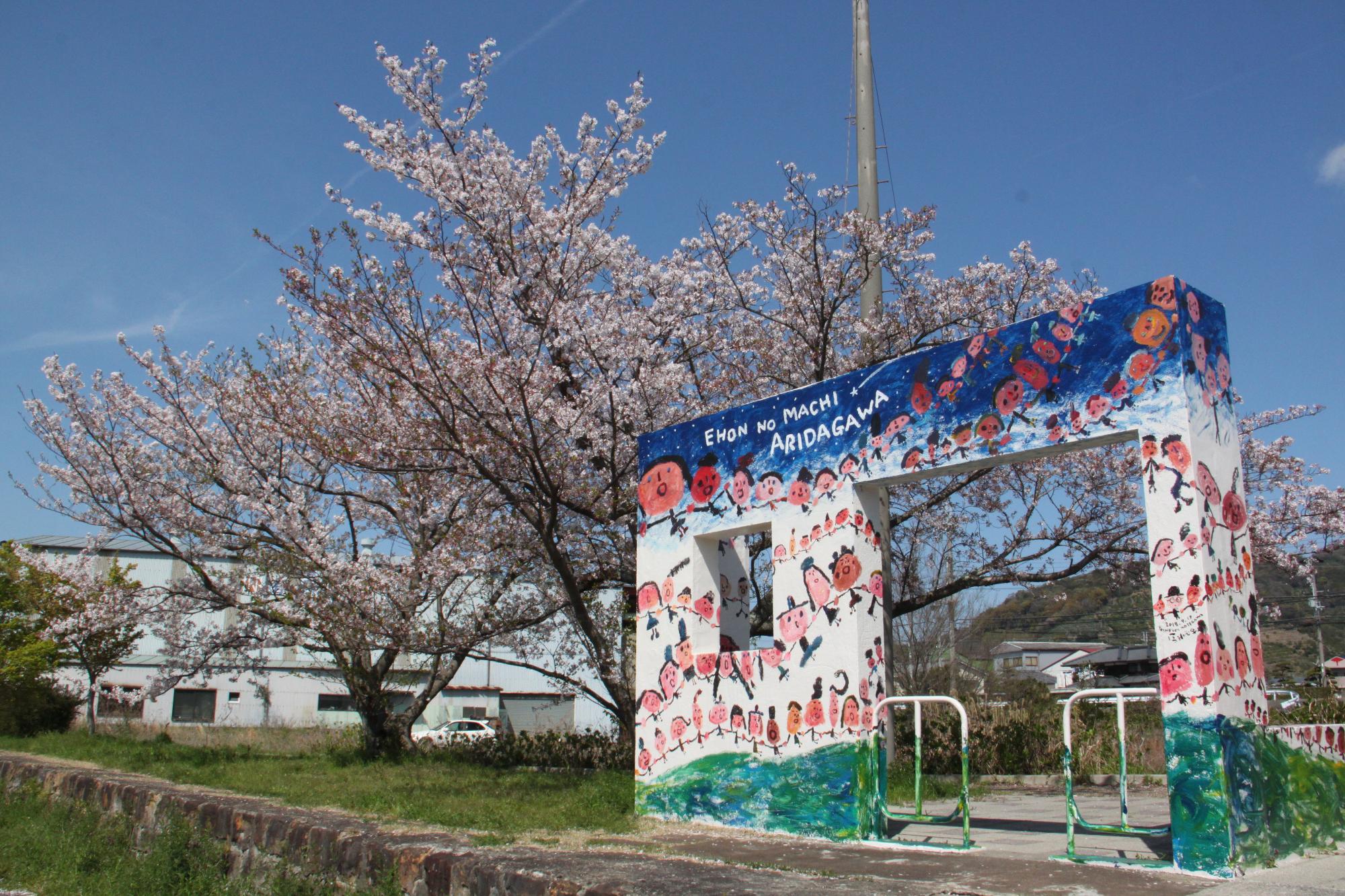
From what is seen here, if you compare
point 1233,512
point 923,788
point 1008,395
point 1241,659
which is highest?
point 1008,395

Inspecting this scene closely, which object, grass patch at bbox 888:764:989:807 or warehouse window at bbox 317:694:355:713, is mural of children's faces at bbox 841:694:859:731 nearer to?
grass patch at bbox 888:764:989:807

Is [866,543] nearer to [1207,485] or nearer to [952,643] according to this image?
[1207,485]

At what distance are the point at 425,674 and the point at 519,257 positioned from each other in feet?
31.8

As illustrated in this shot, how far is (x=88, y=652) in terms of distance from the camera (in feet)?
75.4

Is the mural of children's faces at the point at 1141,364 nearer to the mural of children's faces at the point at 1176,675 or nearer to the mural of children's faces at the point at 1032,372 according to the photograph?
the mural of children's faces at the point at 1032,372

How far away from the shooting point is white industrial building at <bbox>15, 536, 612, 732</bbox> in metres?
35.4

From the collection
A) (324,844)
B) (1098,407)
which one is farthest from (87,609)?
(1098,407)

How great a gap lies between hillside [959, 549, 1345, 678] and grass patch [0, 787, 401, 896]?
13462mm

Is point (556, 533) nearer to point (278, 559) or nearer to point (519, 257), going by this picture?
point (519, 257)

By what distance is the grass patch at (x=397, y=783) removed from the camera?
7.89m

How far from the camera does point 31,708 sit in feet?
74.6

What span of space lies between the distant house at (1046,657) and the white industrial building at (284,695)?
27.8 meters

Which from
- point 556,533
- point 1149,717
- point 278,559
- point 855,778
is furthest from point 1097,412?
point 278,559

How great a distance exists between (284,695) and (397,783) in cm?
3037
